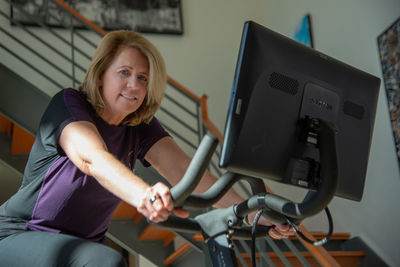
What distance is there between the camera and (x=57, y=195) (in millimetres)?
1336

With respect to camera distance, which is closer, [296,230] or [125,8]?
[296,230]

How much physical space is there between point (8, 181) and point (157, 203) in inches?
194

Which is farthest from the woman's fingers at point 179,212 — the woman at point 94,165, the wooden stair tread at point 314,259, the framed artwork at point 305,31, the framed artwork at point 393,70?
the framed artwork at point 305,31

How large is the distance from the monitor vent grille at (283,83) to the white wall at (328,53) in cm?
232

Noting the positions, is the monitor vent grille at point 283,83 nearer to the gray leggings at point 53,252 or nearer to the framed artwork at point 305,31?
the gray leggings at point 53,252

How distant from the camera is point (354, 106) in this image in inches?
45.7

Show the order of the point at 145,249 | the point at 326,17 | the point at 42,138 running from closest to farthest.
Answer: the point at 42,138, the point at 145,249, the point at 326,17

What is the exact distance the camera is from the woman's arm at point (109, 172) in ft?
2.89

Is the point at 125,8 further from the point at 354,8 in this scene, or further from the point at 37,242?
the point at 37,242

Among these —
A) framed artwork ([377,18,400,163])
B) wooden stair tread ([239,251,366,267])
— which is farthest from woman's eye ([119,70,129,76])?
framed artwork ([377,18,400,163])

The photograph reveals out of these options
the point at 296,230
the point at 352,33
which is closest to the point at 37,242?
the point at 296,230

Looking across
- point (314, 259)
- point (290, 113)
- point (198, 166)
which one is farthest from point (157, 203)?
point (314, 259)

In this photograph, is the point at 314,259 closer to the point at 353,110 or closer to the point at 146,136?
the point at 146,136

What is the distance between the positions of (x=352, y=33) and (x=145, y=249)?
2268 mm
